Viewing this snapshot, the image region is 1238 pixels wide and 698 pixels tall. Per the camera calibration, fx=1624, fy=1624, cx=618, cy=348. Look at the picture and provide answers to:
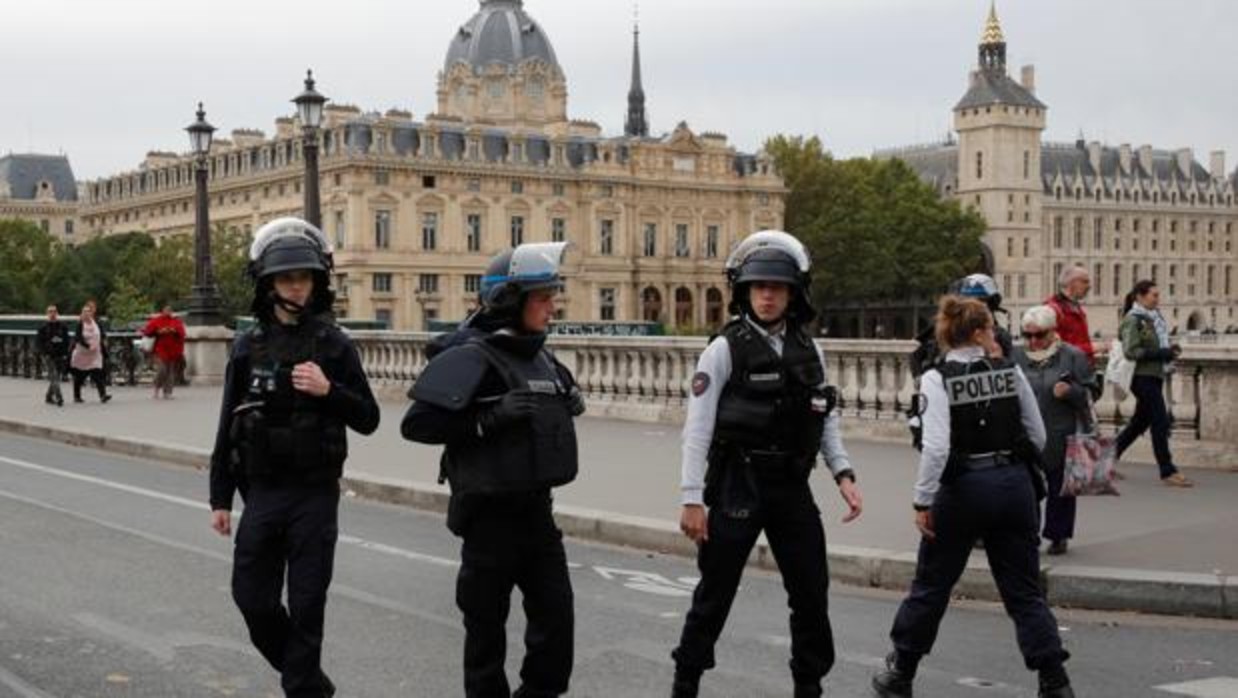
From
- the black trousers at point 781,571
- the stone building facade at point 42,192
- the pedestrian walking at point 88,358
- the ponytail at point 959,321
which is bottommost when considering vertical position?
the black trousers at point 781,571

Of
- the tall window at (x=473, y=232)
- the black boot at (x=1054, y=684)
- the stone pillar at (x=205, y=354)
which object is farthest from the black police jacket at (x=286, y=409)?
the tall window at (x=473, y=232)

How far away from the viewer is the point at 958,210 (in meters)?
129

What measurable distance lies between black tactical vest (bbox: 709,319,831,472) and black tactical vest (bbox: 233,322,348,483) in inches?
61.1

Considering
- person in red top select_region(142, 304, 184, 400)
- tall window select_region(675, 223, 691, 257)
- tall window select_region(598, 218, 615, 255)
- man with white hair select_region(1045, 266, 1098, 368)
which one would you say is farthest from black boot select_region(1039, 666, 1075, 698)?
tall window select_region(675, 223, 691, 257)

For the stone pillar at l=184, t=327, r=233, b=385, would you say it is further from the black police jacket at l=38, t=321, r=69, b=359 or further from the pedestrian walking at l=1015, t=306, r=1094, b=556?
the pedestrian walking at l=1015, t=306, r=1094, b=556

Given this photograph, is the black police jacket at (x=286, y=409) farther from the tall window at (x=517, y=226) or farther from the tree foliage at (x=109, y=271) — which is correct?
the tall window at (x=517, y=226)

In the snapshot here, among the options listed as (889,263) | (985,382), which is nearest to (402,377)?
(985,382)

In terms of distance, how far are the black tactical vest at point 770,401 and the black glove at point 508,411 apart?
Answer: 1.01 meters

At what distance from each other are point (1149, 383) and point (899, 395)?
14.4ft

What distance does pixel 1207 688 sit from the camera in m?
7.38

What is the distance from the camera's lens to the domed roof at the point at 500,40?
129250 mm

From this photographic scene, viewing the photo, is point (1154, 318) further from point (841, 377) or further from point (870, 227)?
point (870, 227)

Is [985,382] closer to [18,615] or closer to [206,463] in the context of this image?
[18,615]

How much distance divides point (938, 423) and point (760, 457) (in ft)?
3.28
